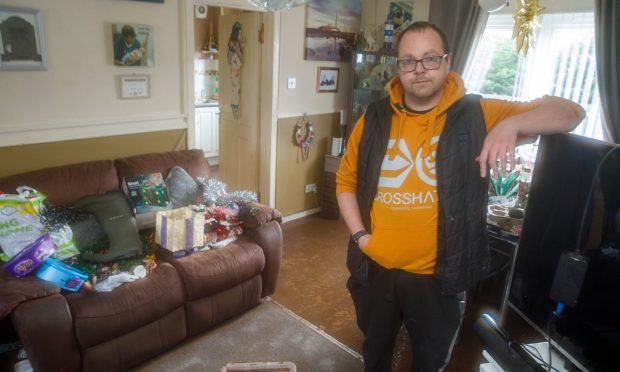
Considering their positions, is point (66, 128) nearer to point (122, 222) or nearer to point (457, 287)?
point (122, 222)

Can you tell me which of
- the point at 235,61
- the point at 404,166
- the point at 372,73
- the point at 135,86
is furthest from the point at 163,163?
the point at 372,73

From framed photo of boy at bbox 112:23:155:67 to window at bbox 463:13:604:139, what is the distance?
2.67 metres

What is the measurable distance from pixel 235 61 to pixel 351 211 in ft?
9.27

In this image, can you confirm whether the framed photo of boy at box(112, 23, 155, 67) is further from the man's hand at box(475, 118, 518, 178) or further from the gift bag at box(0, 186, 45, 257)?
the man's hand at box(475, 118, 518, 178)

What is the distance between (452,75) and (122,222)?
1.83 meters

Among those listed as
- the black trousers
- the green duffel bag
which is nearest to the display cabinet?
the green duffel bag

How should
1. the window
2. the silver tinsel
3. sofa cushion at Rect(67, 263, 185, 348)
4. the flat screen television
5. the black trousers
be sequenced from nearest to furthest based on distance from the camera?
the flat screen television
the black trousers
sofa cushion at Rect(67, 263, 185, 348)
the silver tinsel
the window

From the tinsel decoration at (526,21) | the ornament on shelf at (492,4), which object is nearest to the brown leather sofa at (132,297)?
the ornament on shelf at (492,4)

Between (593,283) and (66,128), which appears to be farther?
(66,128)

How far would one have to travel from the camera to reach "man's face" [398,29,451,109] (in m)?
1.34

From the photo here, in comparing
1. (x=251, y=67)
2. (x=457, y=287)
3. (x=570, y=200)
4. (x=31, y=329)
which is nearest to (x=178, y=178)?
(x=31, y=329)

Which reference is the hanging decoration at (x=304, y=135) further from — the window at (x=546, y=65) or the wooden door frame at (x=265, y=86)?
the window at (x=546, y=65)

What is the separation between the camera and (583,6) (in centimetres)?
306

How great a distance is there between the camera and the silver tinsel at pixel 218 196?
2.75 meters
